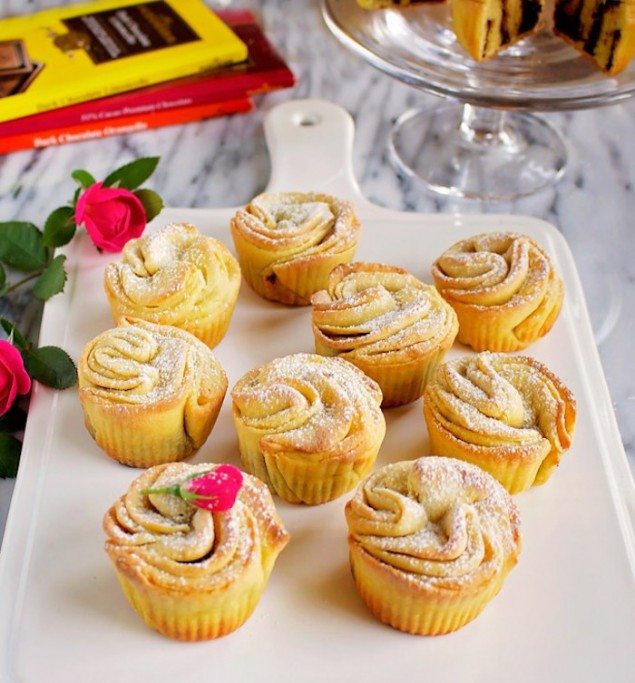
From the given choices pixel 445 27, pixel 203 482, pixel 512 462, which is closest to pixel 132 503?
pixel 203 482

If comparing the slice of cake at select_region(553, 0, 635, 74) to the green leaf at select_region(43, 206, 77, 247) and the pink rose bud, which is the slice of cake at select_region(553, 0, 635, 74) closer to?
the green leaf at select_region(43, 206, 77, 247)

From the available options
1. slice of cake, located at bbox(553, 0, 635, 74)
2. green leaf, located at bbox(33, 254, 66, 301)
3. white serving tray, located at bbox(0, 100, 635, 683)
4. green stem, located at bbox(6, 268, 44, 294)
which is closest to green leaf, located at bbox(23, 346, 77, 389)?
white serving tray, located at bbox(0, 100, 635, 683)

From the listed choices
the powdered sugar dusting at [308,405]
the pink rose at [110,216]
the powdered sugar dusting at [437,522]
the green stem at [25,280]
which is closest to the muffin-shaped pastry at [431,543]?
the powdered sugar dusting at [437,522]

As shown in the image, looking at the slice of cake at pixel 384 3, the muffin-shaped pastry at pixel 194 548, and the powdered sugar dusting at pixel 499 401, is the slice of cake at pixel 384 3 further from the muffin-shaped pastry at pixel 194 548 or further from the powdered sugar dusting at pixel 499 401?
the muffin-shaped pastry at pixel 194 548

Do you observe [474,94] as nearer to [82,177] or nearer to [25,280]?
[82,177]

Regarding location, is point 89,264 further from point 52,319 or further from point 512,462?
point 512,462

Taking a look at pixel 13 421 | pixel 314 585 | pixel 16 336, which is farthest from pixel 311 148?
pixel 314 585
